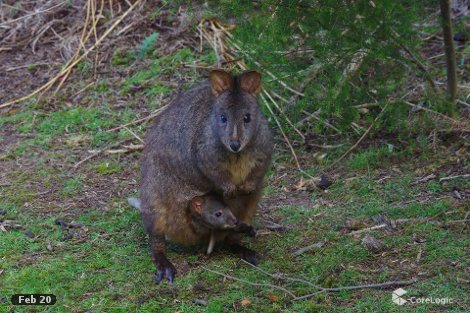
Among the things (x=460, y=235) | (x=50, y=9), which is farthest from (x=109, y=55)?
(x=460, y=235)

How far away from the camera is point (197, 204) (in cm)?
485

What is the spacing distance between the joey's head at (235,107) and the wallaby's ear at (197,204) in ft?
1.42

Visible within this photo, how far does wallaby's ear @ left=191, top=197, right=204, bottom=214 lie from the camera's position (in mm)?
4848

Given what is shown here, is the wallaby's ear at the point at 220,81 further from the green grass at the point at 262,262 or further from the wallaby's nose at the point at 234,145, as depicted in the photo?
the green grass at the point at 262,262

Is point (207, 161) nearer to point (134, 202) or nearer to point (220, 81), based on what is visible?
point (220, 81)

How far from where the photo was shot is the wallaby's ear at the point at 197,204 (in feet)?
15.9

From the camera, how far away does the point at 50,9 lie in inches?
348

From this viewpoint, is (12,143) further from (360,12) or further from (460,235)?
(460,235)

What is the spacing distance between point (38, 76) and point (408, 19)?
14.8 ft
